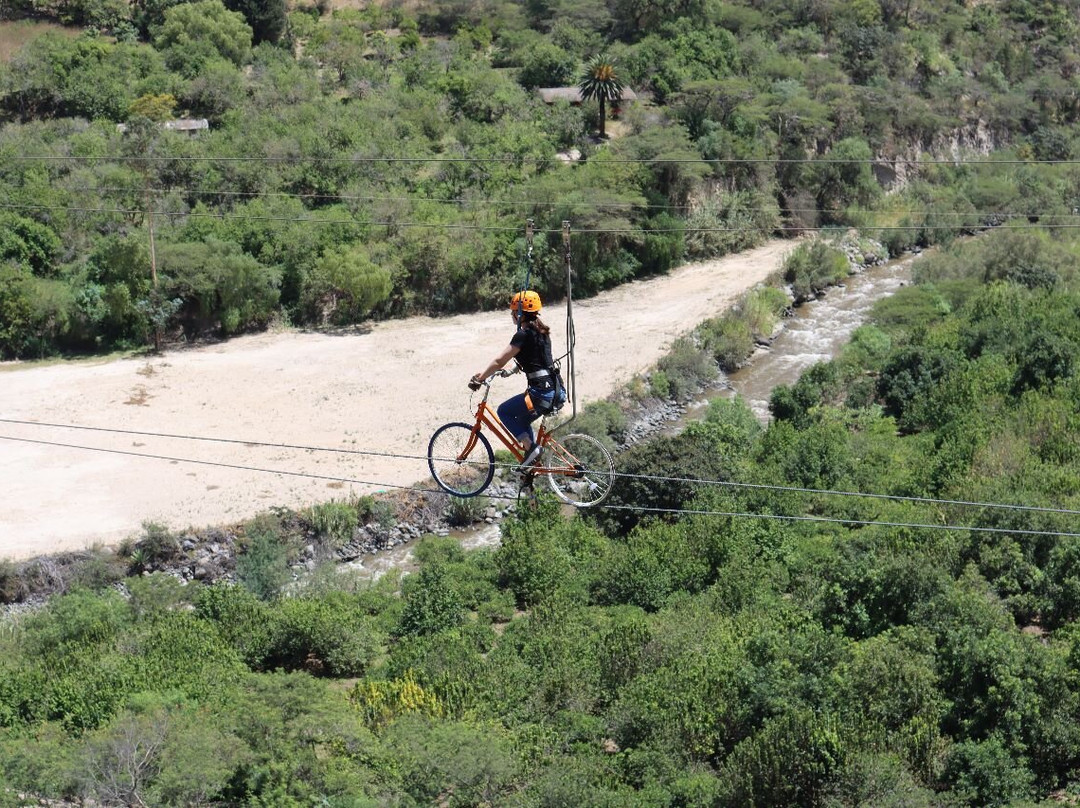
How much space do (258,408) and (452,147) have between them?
20.2 metres

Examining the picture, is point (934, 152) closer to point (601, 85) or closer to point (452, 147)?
point (601, 85)

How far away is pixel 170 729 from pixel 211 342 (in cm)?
2563

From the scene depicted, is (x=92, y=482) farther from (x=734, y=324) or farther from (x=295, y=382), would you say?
(x=734, y=324)

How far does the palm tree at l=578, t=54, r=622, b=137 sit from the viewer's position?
57875 millimetres

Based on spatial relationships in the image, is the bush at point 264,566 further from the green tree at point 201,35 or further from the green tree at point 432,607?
the green tree at point 201,35

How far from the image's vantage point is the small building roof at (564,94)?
6028cm

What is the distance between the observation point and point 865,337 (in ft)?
146

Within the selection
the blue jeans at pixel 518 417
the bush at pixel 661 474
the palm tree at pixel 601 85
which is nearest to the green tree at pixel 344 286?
the palm tree at pixel 601 85

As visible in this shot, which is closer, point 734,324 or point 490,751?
point 490,751

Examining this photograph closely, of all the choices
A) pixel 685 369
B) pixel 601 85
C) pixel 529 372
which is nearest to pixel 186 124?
pixel 601 85

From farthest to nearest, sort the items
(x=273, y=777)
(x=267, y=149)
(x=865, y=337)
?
(x=267, y=149) → (x=865, y=337) → (x=273, y=777)

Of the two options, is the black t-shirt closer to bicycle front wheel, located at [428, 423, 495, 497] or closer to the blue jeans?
the blue jeans

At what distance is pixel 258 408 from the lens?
3888cm

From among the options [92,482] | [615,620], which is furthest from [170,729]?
[92,482]
